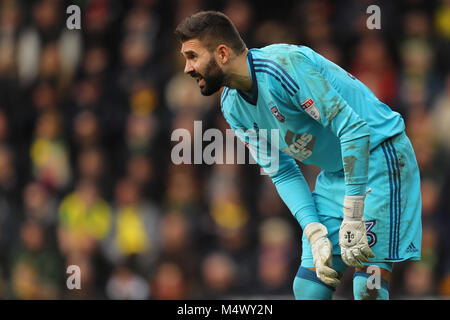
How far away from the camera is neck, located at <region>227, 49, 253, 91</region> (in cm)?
416

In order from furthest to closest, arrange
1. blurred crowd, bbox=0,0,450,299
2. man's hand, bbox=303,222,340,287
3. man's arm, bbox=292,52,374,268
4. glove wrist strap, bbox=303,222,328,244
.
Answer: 1. blurred crowd, bbox=0,0,450,299
2. glove wrist strap, bbox=303,222,328,244
3. man's hand, bbox=303,222,340,287
4. man's arm, bbox=292,52,374,268

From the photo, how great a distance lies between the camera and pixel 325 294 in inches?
172

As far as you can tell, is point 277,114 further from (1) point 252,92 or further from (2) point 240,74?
(2) point 240,74

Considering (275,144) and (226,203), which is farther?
(226,203)

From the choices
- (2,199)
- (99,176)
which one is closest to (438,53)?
(99,176)

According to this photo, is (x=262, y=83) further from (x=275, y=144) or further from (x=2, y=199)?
(x=2, y=199)

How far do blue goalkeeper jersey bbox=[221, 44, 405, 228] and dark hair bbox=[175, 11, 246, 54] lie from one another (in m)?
0.17

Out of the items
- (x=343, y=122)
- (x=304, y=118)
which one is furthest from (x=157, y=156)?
(x=343, y=122)

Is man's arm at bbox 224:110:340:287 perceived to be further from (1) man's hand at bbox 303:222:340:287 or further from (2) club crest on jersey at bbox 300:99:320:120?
(2) club crest on jersey at bbox 300:99:320:120

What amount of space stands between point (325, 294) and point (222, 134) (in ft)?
13.0

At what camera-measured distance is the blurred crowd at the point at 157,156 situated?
7539 mm

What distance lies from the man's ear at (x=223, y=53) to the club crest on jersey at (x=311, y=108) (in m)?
0.46

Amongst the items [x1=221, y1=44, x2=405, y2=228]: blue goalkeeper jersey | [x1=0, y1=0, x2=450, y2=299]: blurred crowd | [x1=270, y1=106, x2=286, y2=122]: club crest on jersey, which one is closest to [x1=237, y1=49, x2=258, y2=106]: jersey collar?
[x1=221, y1=44, x2=405, y2=228]: blue goalkeeper jersey

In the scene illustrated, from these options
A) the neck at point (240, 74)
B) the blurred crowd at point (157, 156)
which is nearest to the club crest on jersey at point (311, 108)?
the neck at point (240, 74)
